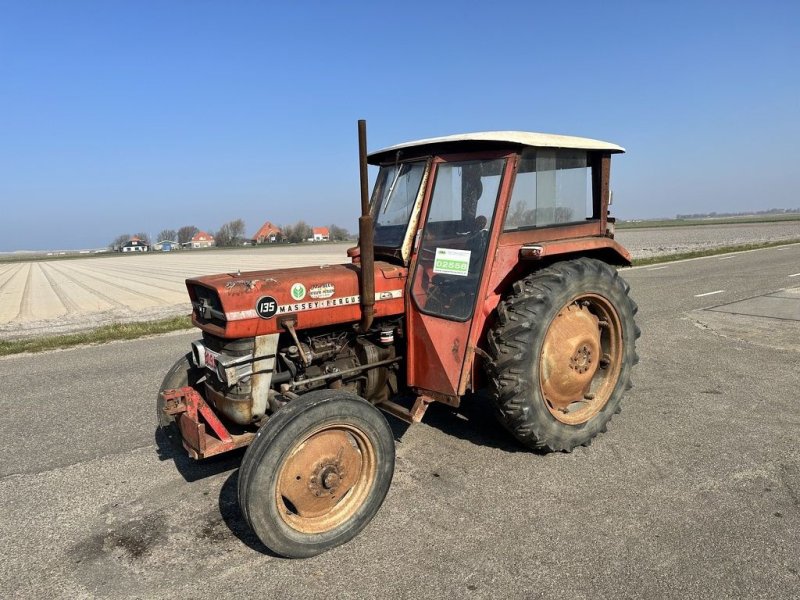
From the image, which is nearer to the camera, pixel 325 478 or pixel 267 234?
pixel 325 478

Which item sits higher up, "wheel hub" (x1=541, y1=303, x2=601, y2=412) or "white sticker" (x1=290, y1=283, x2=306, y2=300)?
"white sticker" (x1=290, y1=283, x2=306, y2=300)

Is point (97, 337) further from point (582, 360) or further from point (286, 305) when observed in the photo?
point (582, 360)

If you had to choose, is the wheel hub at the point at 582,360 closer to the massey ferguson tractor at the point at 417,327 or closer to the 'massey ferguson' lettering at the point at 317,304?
the massey ferguson tractor at the point at 417,327

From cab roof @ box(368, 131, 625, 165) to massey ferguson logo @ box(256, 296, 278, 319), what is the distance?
4.89ft

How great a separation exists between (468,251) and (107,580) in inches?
106

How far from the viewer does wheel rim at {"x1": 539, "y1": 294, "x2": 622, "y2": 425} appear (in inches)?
145

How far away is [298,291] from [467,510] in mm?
1650

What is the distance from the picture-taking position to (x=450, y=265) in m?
3.50

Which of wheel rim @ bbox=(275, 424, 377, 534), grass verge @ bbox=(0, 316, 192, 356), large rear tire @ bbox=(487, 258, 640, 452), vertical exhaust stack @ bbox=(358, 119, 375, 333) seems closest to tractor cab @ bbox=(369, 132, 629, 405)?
large rear tire @ bbox=(487, 258, 640, 452)

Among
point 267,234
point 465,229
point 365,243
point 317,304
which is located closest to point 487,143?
point 465,229

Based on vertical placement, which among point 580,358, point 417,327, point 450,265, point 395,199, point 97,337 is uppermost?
point 395,199

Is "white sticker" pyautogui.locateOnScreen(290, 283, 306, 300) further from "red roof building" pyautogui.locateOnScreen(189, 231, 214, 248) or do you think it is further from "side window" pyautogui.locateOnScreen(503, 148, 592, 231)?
"red roof building" pyautogui.locateOnScreen(189, 231, 214, 248)

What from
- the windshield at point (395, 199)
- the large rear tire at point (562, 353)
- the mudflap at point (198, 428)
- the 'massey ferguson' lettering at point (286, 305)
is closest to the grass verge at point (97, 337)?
the mudflap at point (198, 428)

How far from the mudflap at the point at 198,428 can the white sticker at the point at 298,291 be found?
33.6 inches
